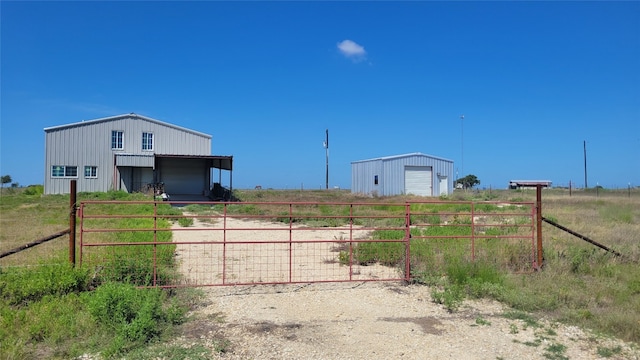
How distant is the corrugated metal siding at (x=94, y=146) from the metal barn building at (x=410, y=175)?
724 inches

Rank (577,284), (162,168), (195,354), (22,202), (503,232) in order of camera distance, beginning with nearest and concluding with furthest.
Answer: (195,354), (577,284), (503,232), (22,202), (162,168)

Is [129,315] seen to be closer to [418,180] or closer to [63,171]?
[63,171]

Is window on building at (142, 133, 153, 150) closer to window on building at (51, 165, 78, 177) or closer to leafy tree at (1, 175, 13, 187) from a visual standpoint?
window on building at (51, 165, 78, 177)

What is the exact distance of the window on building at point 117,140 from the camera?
3431cm

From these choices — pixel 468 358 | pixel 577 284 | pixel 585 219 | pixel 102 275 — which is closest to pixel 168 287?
pixel 102 275

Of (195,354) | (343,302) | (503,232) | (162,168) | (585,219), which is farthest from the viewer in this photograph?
(162,168)

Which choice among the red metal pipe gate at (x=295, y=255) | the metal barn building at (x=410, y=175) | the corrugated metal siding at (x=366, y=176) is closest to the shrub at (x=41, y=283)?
the red metal pipe gate at (x=295, y=255)

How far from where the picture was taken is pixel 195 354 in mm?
5168

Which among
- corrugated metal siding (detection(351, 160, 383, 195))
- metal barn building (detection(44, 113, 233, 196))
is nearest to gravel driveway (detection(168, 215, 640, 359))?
metal barn building (detection(44, 113, 233, 196))

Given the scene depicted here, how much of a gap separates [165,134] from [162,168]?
2828 mm

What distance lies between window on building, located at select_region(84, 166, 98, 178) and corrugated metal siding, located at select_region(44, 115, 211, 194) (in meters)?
0.23

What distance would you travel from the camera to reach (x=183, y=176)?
1451 inches

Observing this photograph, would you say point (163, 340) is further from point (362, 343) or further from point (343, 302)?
point (343, 302)

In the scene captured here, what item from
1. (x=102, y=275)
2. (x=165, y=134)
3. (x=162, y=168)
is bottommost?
(x=102, y=275)
